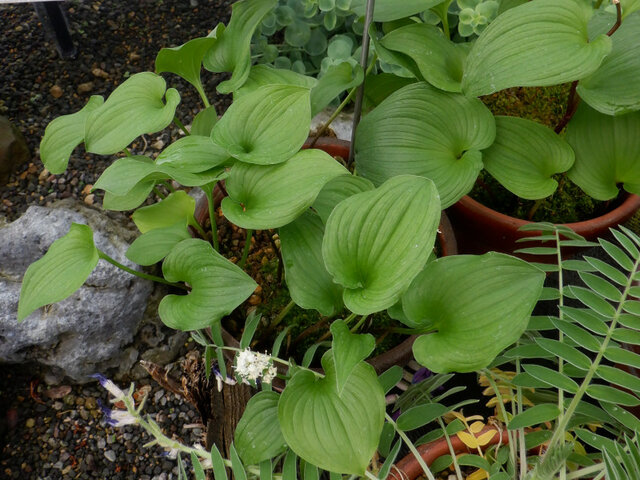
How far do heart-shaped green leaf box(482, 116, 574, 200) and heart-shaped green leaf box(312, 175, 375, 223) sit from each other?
264mm

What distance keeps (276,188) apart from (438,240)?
426mm

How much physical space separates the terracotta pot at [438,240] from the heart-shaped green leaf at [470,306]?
5.9 inches

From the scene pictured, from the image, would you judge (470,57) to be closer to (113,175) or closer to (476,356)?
(476,356)

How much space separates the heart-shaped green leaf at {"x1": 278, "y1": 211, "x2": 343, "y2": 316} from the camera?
0.84 meters

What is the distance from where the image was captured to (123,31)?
6.17ft

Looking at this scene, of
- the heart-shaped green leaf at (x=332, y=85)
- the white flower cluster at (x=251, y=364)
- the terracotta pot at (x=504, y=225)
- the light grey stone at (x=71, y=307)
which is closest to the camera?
the white flower cluster at (x=251, y=364)

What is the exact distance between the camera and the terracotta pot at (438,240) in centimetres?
93

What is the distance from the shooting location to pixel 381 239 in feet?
Answer: 2.42

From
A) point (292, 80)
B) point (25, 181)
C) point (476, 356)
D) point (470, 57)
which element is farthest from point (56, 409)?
point (470, 57)

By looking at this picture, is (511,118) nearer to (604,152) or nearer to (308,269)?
(604,152)

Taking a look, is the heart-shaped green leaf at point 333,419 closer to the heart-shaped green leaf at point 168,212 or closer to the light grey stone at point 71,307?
the heart-shaped green leaf at point 168,212

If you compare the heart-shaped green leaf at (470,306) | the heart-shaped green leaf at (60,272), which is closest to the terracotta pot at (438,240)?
the heart-shaped green leaf at (470,306)

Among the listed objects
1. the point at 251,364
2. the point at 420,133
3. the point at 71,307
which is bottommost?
the point at 71,307

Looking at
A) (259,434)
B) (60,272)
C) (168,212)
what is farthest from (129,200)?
(259,434)
